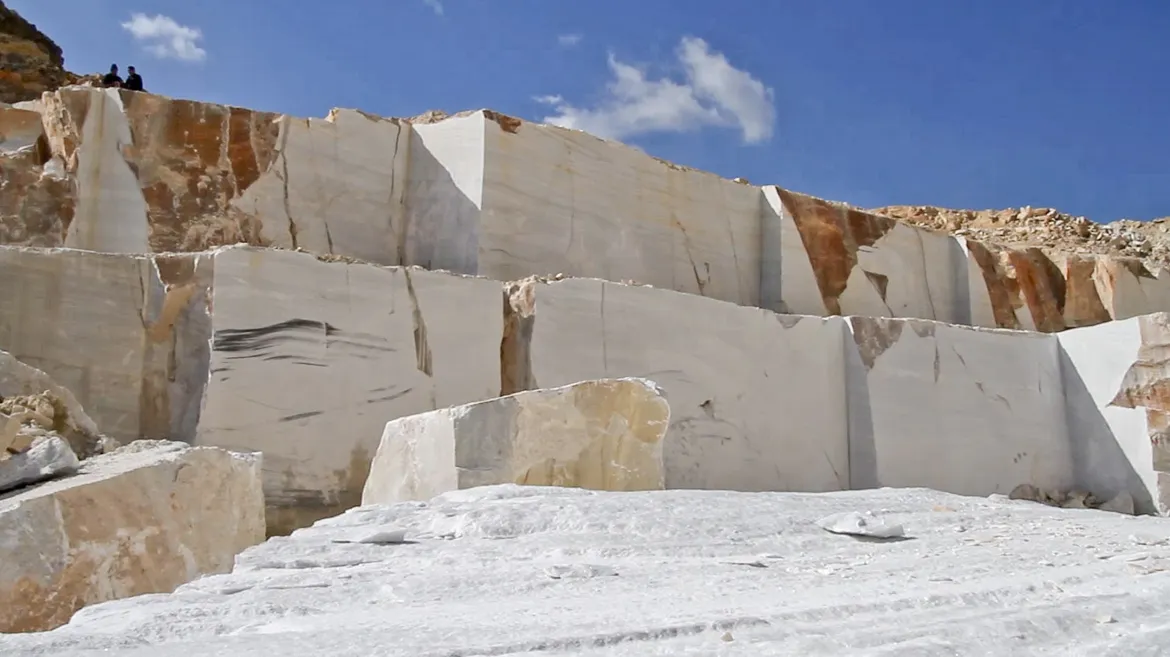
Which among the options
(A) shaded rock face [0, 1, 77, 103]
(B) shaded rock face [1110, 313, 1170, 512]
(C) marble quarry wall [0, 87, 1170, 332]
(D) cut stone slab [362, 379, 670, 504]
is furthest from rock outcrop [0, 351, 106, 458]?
(A) shaded rock face [0, 1, 77, 103]

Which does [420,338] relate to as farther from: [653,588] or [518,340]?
[653,588]

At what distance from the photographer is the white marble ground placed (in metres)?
1.38

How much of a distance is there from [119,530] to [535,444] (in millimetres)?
1209

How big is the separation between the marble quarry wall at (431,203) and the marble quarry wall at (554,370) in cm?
82

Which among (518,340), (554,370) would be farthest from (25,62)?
(554,370)

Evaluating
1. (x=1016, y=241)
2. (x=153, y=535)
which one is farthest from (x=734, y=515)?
(x=1016, y=241)

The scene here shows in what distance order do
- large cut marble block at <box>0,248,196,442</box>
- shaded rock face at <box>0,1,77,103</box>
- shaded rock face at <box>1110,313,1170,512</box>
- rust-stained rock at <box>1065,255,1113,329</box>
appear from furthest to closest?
shaded rock face at <box>0,1,77,103</box> < rust-stained rock at <box>1065,255,1113,329</box> < shaded rock face at <box>1110,313,1170,512</box> < large cut marble block at <box>0,248,196,442</box>

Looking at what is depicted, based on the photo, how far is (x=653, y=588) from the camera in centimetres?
175

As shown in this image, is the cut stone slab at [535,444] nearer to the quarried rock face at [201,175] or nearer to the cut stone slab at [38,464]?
the cut stone slab at [38,464]

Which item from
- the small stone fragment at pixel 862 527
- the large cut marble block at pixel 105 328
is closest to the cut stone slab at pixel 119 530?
the large cut marble block at pixel 105 328

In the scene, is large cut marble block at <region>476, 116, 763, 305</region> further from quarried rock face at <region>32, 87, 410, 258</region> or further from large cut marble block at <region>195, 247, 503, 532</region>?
large cut marble block at <region>195, 247, 503, 532</region>

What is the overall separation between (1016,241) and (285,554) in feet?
31.8

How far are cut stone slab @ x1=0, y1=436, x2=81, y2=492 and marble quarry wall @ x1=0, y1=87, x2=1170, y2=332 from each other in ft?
7.09

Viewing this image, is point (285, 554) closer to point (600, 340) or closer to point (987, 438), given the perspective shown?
point (600, 340)
